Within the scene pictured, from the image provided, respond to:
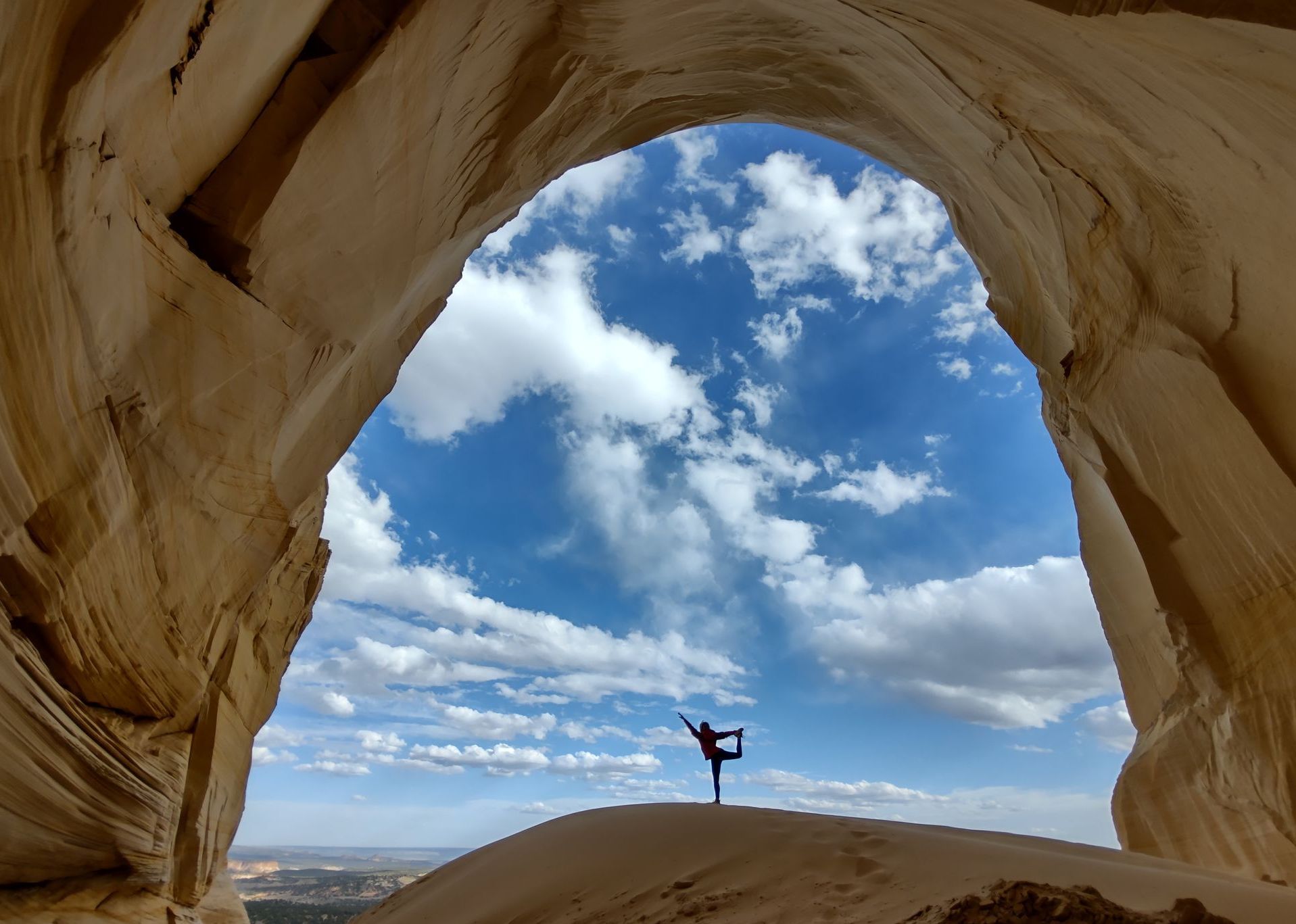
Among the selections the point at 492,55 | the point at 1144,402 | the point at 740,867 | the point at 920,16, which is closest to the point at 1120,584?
the point at 1144,402

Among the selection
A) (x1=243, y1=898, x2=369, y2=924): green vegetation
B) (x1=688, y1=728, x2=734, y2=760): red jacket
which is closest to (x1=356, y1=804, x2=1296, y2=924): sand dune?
(x1=688, y1=728, x2=734, y2=760): red jacket

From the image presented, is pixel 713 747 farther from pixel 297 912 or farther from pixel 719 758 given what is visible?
pixel 297 912

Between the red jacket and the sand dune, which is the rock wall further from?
the red jacket

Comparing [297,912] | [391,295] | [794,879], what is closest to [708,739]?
[794,879]

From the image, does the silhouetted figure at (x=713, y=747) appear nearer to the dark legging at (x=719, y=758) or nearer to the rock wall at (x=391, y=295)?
the dark legging at (x=719, y=758)

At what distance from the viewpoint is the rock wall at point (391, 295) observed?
4219 millimetres

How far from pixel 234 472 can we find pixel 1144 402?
865 cm

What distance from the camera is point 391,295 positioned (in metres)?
7.29

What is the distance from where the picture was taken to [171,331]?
5309mm

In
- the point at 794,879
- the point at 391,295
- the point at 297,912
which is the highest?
the point at 391,295

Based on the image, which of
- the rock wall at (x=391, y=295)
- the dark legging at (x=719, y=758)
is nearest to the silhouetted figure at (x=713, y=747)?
the dark legging at (x=719, y=758)

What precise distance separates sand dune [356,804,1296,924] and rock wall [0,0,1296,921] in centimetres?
199

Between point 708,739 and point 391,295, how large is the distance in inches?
257

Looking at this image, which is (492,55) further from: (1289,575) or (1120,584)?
(1120,584)
